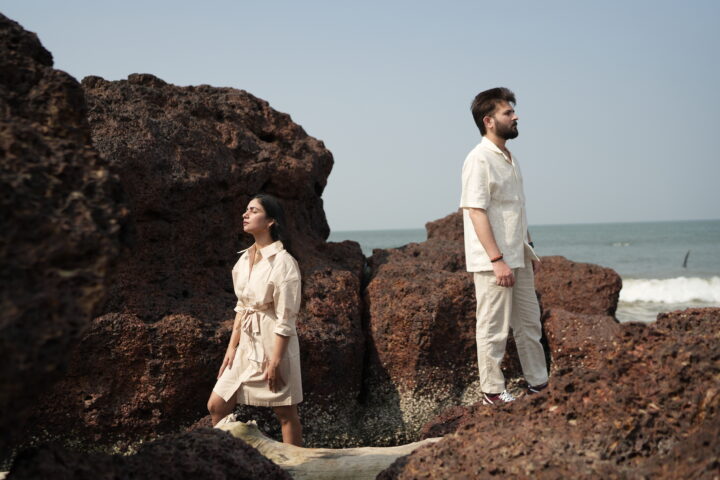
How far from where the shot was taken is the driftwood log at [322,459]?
9.87 feet

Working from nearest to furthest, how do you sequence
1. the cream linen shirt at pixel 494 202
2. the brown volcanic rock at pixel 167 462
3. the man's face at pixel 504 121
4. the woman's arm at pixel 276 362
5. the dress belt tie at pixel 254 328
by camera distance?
the brown volcanic rock at pixel 167 462
the woman's arm at pixel 276 362
the dress belt tie at pixel 254 328
the cream linen shirt at pixel 494 202
the man's face at pixel 504 121

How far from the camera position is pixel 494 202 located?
4.46 metres

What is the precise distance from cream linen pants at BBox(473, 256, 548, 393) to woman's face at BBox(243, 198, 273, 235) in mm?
1430

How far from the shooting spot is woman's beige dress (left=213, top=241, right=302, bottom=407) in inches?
147

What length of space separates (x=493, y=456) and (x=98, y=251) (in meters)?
1.34

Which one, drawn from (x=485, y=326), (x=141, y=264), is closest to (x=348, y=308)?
(x=485, y=326)

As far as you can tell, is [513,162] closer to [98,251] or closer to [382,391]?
[382,391]

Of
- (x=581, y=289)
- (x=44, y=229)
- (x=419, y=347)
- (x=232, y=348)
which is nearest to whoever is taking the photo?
(x=44, y=229)

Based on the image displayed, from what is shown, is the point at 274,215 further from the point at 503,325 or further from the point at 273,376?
the point at 503,325

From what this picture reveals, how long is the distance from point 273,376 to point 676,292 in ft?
63.0

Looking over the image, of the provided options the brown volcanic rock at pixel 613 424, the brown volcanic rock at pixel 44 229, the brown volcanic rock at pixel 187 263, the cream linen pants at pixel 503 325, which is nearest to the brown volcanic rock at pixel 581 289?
the cream linen pants at pixel 503 325

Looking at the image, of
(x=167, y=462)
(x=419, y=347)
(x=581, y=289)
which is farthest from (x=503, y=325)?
(x=581, y=289)

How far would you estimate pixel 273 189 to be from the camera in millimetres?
5371

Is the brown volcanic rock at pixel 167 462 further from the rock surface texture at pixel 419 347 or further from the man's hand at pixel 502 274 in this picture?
the rock surface texture at pixel 419 347
